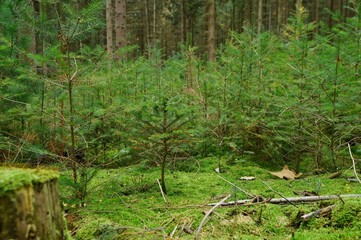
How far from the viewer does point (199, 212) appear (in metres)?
3.12

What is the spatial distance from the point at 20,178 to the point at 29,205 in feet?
0.50

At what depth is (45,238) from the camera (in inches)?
73.7

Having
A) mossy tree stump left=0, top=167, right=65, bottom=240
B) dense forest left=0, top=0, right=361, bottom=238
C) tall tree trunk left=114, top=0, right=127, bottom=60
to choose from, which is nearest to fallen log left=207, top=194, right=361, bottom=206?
dense forest left=0, top=0, right=361, bottom=238

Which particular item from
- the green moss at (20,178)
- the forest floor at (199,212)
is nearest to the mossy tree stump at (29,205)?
the green moss at (20,178)

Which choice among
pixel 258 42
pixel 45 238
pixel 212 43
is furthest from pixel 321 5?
pixel 45 238

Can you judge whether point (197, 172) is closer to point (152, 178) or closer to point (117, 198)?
point (152, 178)

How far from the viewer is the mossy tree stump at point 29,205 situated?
169 centimetres

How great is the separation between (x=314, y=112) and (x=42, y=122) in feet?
12.2

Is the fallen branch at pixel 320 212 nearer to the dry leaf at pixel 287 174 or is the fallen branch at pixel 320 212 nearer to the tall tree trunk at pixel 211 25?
the dry leaf at pixel 287 174

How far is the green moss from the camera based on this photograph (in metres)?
1.71

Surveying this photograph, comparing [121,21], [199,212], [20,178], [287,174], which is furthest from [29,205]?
[121,21]

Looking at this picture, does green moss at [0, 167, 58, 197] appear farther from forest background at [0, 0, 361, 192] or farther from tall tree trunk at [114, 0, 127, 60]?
tall tree trunk at [114, 0, 127, 60]

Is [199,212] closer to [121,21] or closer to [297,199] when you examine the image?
[297,199]

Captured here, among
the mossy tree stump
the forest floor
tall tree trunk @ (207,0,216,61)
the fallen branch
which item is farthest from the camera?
tall tree trunk @ (207,0,216,61)
